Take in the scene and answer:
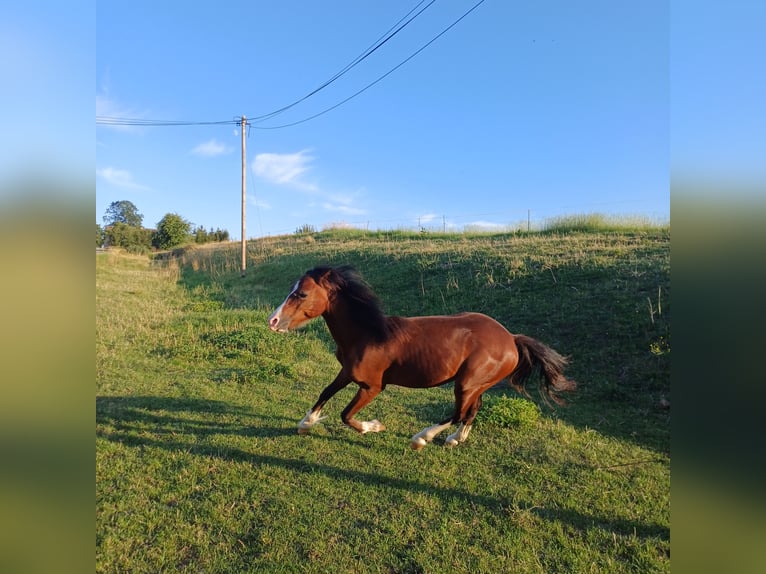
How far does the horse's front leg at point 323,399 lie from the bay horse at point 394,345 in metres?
0.02

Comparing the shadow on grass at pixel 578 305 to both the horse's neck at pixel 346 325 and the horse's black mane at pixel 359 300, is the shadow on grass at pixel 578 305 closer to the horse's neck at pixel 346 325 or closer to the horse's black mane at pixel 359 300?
the horse's black mane at pixel 359 300

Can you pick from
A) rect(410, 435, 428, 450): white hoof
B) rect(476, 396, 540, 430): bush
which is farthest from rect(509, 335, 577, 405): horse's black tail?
rect(410, 435, 428, 450): white hoof

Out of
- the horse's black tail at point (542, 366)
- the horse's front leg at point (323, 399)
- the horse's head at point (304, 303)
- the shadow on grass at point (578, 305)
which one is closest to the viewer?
the horse's head at point (304, 303)

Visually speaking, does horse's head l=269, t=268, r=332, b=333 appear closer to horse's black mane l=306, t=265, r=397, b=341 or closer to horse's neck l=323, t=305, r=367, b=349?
horse's black mane l=306, t=265, r=397, b=341

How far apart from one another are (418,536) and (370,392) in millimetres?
1410

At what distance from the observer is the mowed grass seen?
292 centimetres

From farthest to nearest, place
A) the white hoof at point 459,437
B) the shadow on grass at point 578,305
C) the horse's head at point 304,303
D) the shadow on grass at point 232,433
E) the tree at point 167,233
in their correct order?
the tree at point 167,233, the shadow on grass at point 578,305, the white hoof at point 459,437, the horse's head at point 304,303, the shadow on grass at point 232,433

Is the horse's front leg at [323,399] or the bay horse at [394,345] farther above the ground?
the bay horse at [394,345]

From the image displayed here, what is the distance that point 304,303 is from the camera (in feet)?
13.2

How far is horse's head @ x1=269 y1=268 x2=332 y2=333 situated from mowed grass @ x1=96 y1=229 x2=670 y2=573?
1417mm

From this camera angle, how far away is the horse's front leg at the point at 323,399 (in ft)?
14.1

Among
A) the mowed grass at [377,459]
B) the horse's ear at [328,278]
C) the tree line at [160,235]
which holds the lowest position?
the mowed grass at [377,459]

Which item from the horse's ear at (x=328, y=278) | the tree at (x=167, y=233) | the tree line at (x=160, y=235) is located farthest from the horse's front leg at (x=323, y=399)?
the tree at (x=167, y=233)
